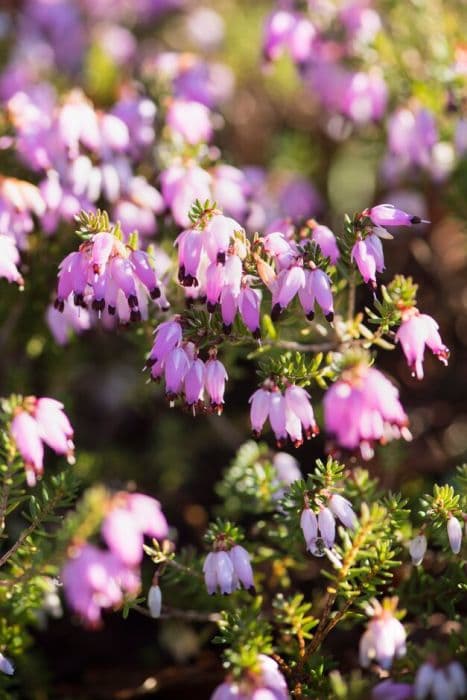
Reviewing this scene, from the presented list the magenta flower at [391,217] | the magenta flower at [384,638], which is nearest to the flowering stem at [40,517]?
the magenta flower at [384,638]

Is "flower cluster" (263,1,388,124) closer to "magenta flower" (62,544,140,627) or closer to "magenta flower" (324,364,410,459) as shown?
"magenta flower" (324,364,410,459)

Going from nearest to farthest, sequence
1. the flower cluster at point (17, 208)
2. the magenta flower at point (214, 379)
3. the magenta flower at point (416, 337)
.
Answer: the magenta flower at point (416, 337)
the magenta flower at point (214, 379)
the flower cluster at point (17, 208)

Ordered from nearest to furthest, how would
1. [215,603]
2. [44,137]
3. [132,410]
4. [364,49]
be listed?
[215,603], [44,137], [364,49], [132,410]

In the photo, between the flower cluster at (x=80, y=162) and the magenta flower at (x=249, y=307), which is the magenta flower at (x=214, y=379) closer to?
the magenta flower at (x=249, y=307)

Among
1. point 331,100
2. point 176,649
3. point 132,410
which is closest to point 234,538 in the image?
point 176,649

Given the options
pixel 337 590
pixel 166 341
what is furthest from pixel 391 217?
pixel 337 590

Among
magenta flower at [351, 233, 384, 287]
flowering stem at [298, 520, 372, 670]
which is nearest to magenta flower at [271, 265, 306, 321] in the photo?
magenta flower at [351, 233, 384, 287]

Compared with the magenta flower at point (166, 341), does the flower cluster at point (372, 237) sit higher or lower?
higher

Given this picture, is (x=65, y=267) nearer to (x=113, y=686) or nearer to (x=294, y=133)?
(x=113, y=686)
